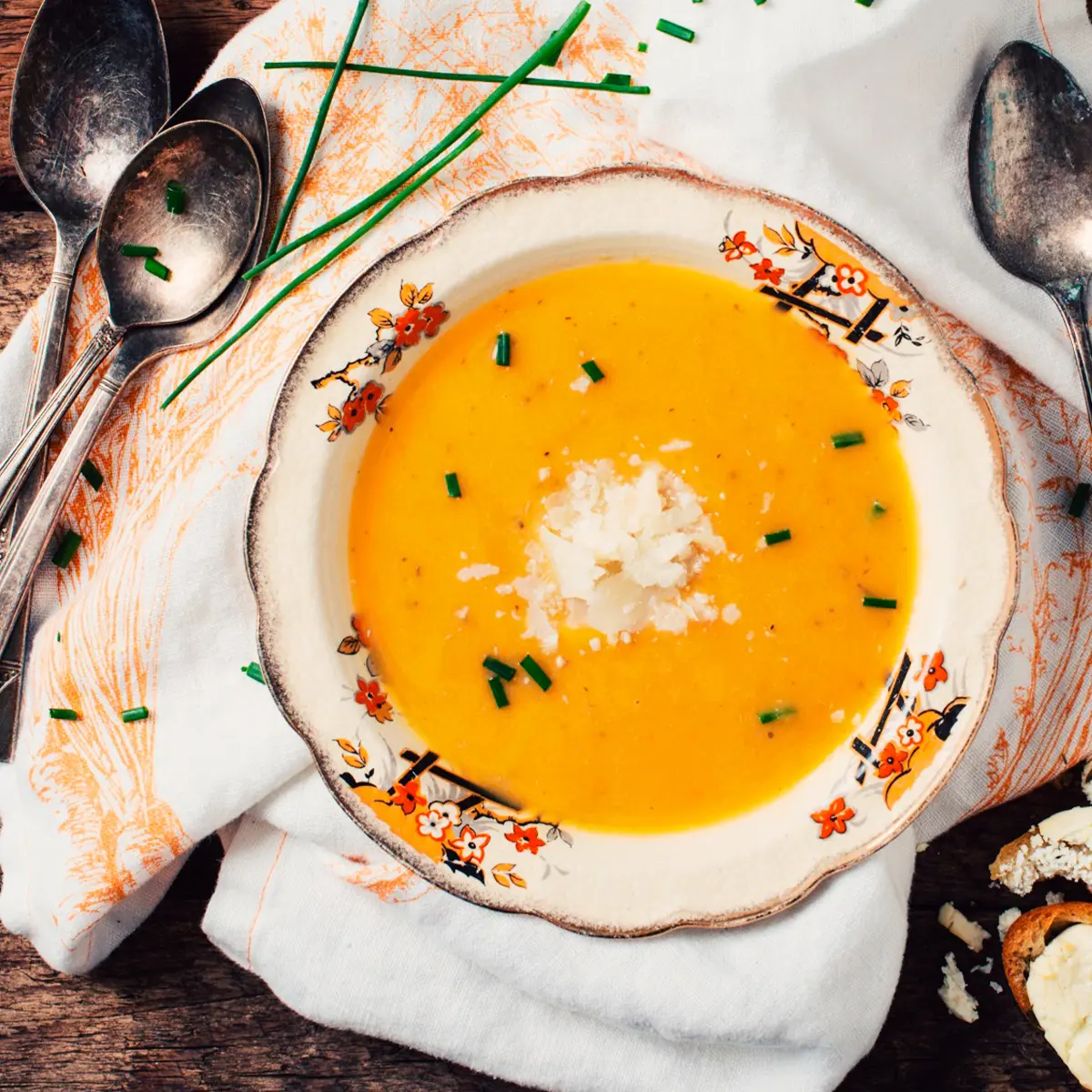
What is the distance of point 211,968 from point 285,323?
135cm

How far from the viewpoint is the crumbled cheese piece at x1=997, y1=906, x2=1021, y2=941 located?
202cm

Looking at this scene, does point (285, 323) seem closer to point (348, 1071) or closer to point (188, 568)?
point (188, 568)

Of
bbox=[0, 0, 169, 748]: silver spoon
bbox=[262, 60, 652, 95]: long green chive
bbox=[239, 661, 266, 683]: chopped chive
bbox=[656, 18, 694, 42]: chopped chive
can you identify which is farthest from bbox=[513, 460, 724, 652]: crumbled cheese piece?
bbox=[0, 0, 169, 748]: silver spoon

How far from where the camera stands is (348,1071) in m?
2.11

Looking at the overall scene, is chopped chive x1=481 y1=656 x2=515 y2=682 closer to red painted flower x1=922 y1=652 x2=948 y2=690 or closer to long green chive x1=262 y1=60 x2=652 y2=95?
red painted flower x1=922 y1=652 x2=948 y2=690

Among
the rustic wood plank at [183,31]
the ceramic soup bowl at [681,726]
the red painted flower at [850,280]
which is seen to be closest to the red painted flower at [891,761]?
the ceramic soup bowl at [681,726]

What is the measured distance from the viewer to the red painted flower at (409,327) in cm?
169

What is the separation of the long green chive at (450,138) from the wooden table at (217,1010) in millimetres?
529

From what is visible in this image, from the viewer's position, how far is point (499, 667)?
1686mm

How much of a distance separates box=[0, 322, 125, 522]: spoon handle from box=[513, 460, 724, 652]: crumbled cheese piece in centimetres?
96

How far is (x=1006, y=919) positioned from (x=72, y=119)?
8.16 feet

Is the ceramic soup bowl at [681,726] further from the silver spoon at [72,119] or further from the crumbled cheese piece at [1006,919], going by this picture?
the silver spoon at [72,119]

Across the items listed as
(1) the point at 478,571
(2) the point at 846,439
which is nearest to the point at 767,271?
(2) the point at 846,439

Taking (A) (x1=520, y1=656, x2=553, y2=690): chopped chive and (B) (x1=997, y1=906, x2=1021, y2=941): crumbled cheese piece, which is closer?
(A) (x1=520, y1=656, x2=553, y2=690): chopped chive
